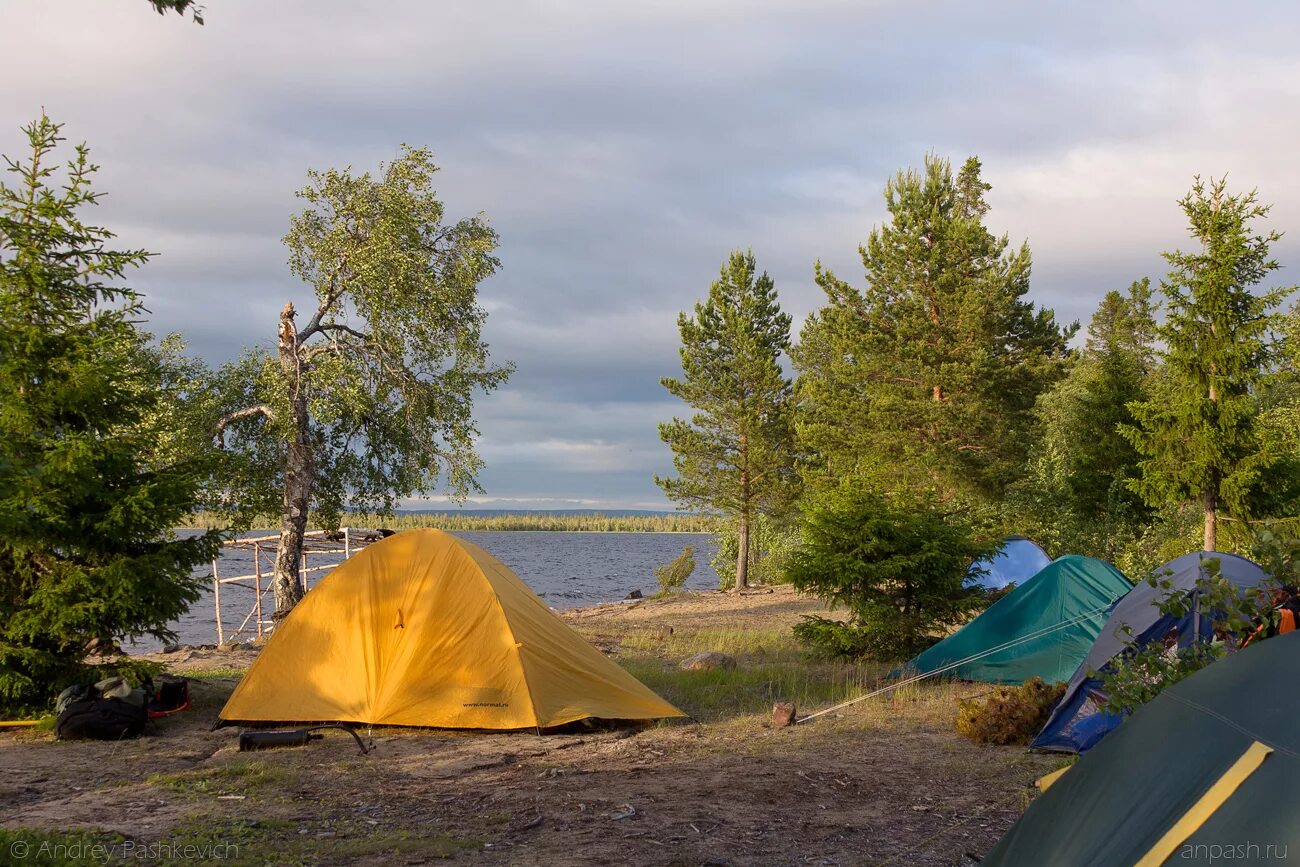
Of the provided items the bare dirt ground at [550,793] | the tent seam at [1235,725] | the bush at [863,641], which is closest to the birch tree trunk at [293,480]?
the bare dirt ground at [550,793]

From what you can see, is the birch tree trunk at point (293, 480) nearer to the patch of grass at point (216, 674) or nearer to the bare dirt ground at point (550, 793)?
the patch of grass at point (216, 674)

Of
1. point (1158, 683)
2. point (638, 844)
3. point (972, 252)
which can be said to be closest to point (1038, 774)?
point (1158, 683)

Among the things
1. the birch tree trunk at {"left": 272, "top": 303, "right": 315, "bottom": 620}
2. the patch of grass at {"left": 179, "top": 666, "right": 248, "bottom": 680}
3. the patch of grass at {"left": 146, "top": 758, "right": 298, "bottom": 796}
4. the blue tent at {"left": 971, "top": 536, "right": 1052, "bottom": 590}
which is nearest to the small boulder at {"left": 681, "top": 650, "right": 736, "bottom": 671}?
the patch of grass at {"left": 179, "top": 666, "right": 248, "bottom": 680}

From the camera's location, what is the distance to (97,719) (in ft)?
32.8

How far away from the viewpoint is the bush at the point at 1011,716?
372 inches

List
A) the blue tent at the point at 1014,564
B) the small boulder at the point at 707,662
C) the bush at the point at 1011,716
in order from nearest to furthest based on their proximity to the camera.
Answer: the bush at the point at 1011,716 < the small boulder at the point at 707,662 < the blue tent at the point at 1014,564

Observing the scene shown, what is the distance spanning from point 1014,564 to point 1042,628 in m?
8.94

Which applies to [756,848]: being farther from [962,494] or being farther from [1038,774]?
[962,494]

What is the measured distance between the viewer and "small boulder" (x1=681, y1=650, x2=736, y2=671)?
1438cm

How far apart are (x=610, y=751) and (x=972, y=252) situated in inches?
934

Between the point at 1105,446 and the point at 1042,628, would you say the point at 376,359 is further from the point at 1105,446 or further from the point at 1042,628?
the point at 1105,446

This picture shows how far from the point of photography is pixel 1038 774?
8219 millimetres

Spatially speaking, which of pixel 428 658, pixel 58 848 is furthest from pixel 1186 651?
pixel 428 658

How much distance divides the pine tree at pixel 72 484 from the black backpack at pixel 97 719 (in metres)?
0.80
